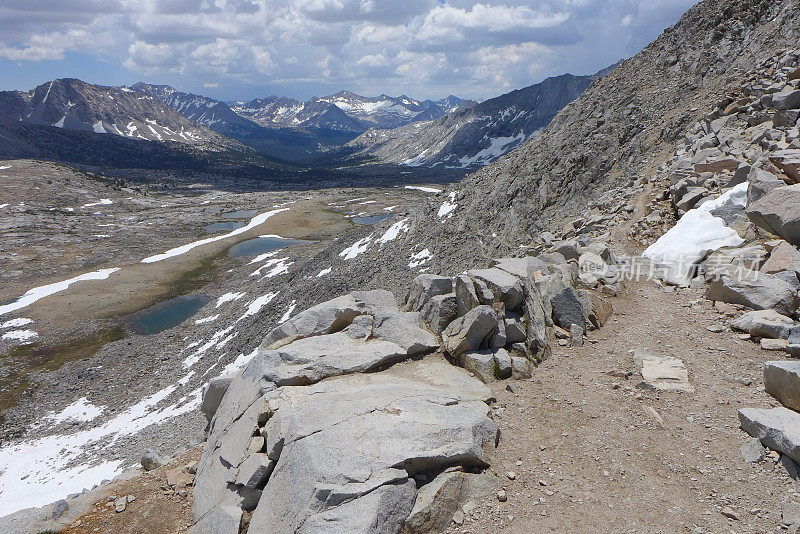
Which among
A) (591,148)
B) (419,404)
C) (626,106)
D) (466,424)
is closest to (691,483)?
(466,424)

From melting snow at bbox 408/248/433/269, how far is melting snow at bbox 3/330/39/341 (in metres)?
56.3

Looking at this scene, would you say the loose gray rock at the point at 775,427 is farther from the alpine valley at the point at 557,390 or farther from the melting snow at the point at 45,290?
the melting snow at the point at 45,290

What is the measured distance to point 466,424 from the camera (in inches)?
424

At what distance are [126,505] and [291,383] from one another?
546 centimetres

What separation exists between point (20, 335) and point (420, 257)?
195ft

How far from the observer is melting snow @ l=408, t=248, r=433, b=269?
160 feet

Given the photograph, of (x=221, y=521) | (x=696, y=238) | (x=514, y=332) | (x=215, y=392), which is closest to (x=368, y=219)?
(x=696, y=238)

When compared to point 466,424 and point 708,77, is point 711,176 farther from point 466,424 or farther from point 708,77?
point 708,77

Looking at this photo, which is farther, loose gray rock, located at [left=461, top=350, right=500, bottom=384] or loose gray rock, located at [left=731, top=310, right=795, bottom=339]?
loose gray rock, located at [left=461, top=350, right=500, bottom=384]

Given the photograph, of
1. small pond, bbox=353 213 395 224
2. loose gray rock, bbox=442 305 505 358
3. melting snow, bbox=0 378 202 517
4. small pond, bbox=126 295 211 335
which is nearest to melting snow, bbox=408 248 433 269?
melting snow, bbox=0 378 202 517

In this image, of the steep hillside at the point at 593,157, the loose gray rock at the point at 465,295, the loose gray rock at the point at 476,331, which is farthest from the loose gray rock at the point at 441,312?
the steep hillside at the point at 593,157

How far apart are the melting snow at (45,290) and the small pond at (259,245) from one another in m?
24.8

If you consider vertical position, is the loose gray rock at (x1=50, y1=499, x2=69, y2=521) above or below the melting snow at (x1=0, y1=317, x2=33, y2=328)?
above

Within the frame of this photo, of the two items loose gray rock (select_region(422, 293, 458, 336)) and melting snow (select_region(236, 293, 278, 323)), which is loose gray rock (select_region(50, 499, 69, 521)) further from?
melting snow (select_region(236, 293, 278, 323))
